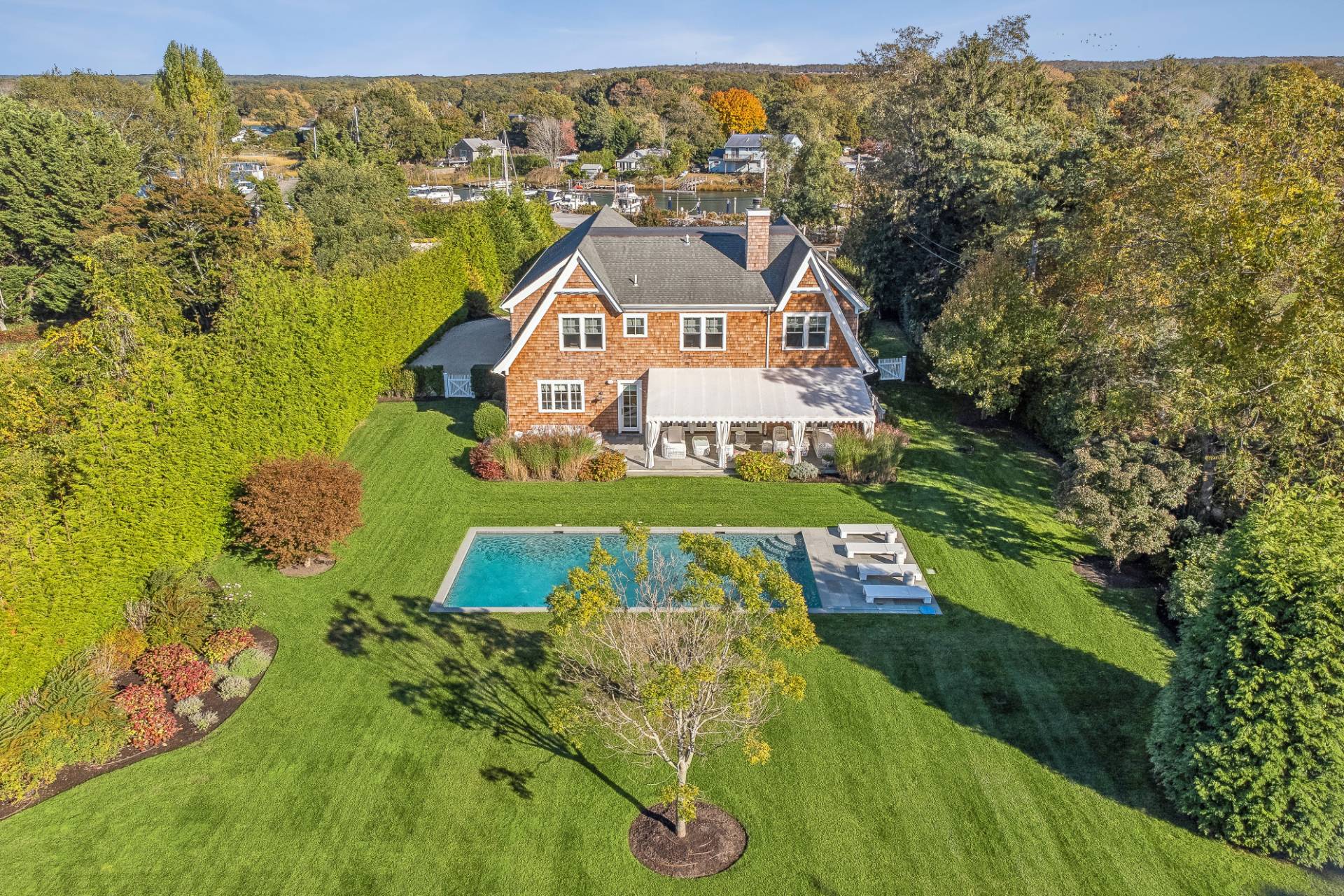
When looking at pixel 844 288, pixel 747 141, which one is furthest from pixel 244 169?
pixel 844 288

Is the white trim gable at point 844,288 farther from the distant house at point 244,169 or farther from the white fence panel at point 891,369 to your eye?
the distant house at point 244,169

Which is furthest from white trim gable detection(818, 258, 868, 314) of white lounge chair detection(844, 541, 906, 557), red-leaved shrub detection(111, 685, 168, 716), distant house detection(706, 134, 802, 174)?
distant house detection(706, 134, 802, 174)

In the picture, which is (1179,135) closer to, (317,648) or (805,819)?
(805,819)

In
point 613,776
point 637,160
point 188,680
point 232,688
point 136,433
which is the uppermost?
point 637,160

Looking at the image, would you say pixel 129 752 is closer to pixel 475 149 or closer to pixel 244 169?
pixel 244 169

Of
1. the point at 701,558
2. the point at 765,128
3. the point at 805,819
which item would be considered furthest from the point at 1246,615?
the point at 765,128

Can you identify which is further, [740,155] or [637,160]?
[740,155]

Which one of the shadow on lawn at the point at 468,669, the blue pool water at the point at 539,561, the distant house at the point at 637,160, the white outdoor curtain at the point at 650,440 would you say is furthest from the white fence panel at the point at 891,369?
the distant house at the point at 637,160
